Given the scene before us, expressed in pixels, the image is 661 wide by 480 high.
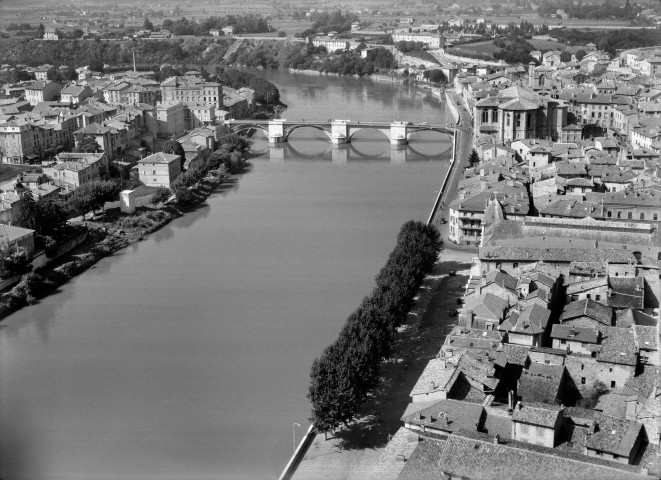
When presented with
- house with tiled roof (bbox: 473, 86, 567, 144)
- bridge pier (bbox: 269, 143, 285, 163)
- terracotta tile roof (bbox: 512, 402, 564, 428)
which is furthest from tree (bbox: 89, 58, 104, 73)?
terracotta tile roof (bbox: 512, 402, 564, 428)

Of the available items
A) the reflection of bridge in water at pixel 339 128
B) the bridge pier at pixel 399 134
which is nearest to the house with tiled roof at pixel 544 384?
the reflection of bridge in water at pixel 339 128

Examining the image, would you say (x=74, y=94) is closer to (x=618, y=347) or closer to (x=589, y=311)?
(x=589, y=311)

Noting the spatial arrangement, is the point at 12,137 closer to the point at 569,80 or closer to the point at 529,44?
the point at 569,80

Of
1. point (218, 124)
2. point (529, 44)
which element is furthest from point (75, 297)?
point (529, 44)

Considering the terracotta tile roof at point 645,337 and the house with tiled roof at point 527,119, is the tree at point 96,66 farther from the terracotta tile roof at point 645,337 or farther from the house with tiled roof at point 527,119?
the terracotta tile roof at point 645,337

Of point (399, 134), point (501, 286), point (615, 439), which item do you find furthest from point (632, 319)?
point (399, 134)

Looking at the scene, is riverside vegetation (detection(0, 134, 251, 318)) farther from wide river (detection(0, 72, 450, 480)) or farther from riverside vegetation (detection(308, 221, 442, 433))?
riverside vegetation (detection(308, 221, 442, 433))
